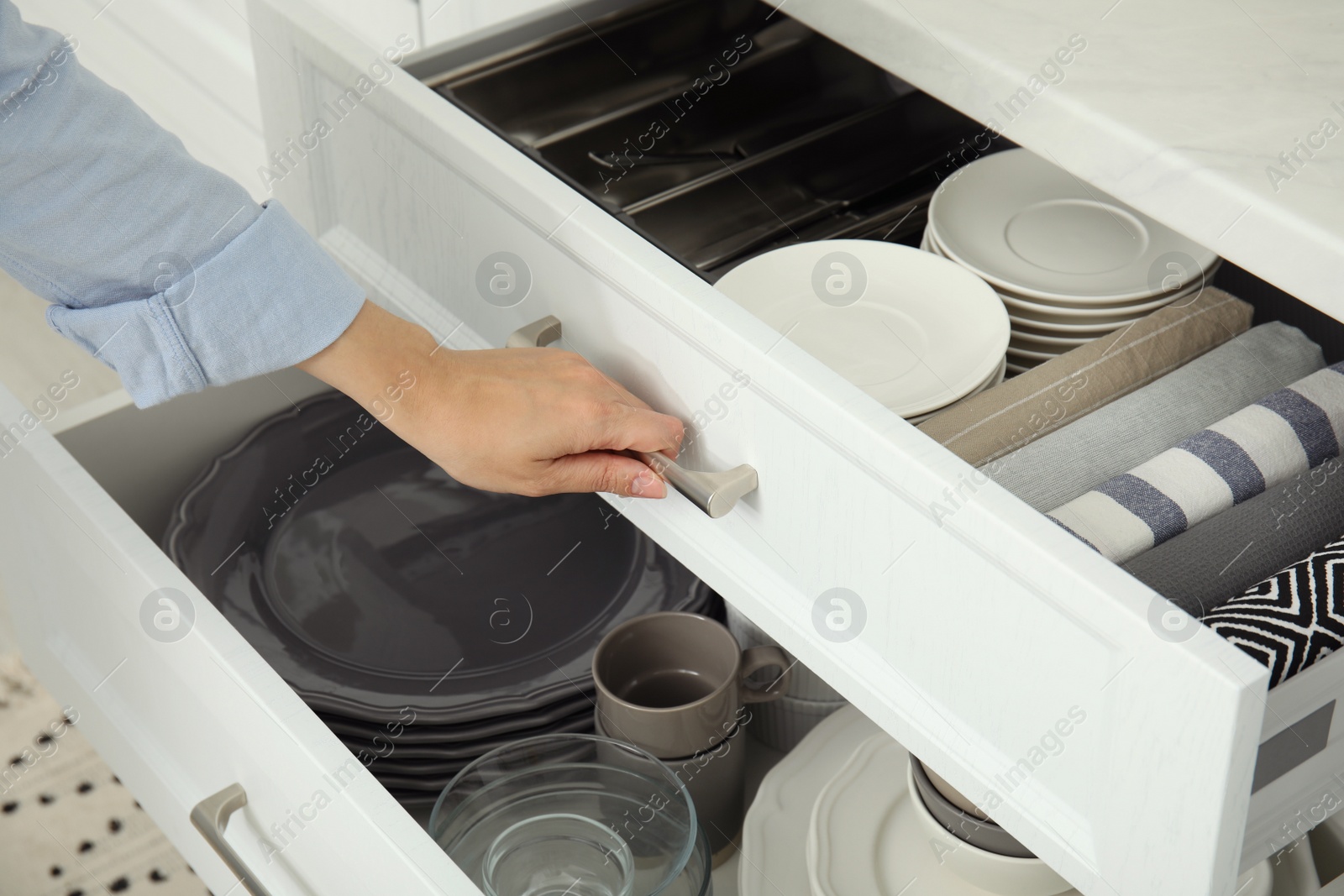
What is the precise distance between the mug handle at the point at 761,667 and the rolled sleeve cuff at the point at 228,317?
308mm

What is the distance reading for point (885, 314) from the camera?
0.69 m

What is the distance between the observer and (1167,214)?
56cm

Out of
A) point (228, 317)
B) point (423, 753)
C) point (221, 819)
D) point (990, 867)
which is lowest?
point (990, 867)

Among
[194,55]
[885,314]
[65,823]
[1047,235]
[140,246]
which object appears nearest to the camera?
[140,246]

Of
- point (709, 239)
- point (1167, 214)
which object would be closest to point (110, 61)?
point (709, 239)

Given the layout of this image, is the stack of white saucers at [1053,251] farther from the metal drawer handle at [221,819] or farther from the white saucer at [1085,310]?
the metal drawer handle at [221,819]

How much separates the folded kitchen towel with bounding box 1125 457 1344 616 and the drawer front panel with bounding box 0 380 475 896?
0.32m

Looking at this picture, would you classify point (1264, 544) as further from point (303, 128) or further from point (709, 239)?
point (303, 128)

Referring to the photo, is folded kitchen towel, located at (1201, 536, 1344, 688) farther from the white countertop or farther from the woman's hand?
the woman's hand

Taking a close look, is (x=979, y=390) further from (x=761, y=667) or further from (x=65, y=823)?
(x=65, y=823)

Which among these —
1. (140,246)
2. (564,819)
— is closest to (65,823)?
(564,819)

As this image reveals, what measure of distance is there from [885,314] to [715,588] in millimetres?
188

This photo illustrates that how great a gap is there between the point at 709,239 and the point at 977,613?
0.45 metres

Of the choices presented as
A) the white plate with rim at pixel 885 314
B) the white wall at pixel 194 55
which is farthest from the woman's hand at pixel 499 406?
the white wall at pixel 194 55
